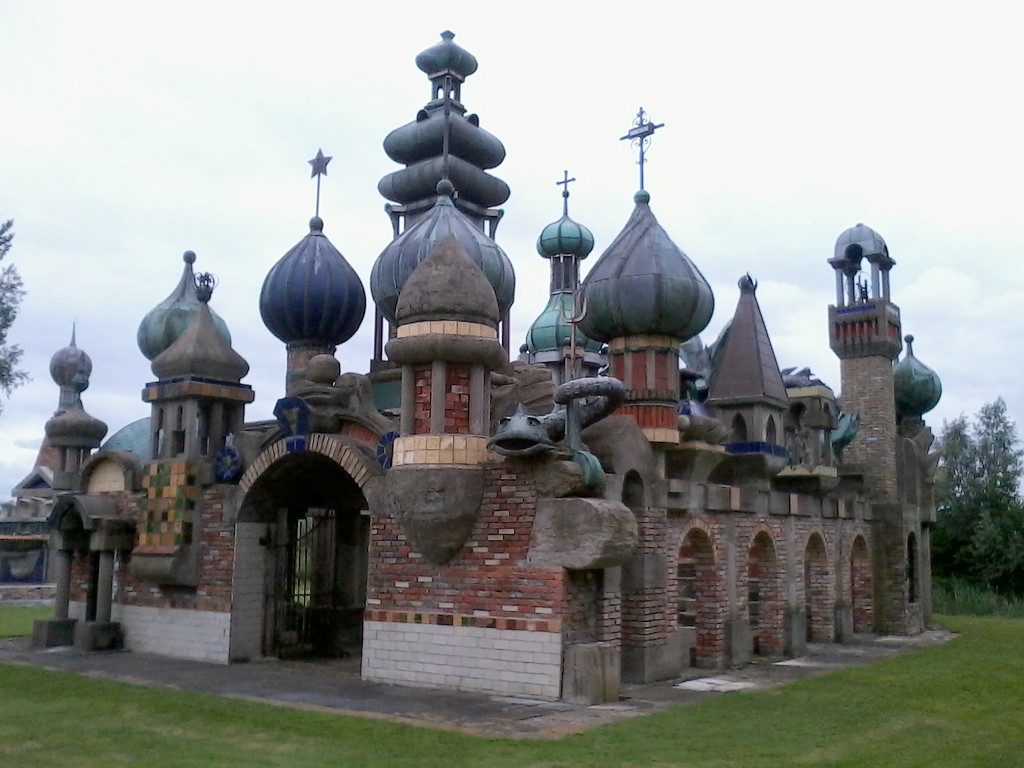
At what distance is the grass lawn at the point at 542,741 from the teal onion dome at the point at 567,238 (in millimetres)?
14928

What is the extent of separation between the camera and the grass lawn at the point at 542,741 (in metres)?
9.32

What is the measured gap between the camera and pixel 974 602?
30.5 metres

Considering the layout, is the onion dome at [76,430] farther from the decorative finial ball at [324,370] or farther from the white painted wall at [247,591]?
the decorative finial ball at [324,370]

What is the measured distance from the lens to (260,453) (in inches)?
636

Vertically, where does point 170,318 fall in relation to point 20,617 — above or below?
above

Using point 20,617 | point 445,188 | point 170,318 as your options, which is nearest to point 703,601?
point 445,188

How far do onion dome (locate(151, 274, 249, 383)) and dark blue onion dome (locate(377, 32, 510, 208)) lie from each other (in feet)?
16.4

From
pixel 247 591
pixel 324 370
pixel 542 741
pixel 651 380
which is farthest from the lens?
pixel 247 591

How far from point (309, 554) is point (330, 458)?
12.9ft

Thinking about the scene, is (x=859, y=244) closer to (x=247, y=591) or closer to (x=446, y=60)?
(x=446, y=60)

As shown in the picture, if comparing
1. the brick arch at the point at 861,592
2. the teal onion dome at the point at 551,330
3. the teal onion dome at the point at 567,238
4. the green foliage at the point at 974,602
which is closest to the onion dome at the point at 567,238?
the teal onion dome at the point at 567,238

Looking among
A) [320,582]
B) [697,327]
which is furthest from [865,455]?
[320,582]

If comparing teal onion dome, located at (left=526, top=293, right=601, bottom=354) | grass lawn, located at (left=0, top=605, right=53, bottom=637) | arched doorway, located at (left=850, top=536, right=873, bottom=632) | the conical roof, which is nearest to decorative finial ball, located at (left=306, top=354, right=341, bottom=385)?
the conical roof

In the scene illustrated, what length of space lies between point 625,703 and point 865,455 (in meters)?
12.7
